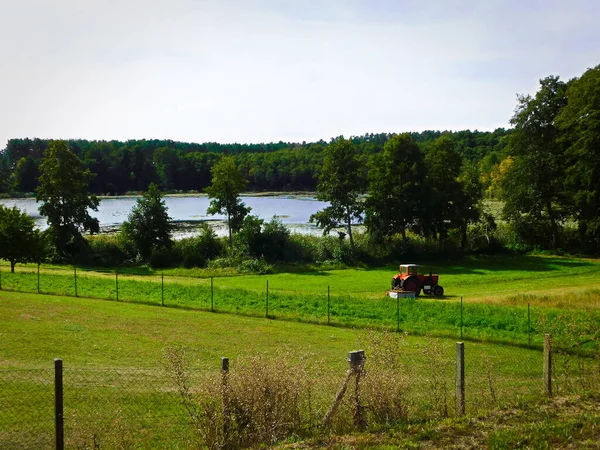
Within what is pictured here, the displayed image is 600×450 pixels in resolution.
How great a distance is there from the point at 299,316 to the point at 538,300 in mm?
13291

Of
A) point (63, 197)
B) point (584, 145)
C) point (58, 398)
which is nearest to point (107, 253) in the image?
point (63, 197)

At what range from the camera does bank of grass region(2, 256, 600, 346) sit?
81.2 ft

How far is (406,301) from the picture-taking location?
3034 centimetres

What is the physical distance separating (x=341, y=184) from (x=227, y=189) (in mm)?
11098

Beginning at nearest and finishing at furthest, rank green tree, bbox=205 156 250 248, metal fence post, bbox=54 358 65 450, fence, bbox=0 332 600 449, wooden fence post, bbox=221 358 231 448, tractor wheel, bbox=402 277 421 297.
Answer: metal fence post, bbox=54 358 65 450 → wooden fence post, bbox=221 358 231 448 → fence, bbox=0 332 600 449 → tractor wheel, bbox=402 277 421 297 → green tree, bbox=205 156 250 248

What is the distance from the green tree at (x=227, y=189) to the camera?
5688cm

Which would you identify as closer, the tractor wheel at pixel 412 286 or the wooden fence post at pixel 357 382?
the wooden fence post at pixel 357 382

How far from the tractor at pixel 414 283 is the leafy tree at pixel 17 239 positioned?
28.5 m

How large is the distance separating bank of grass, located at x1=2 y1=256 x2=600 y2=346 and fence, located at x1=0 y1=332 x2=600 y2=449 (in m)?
10.4

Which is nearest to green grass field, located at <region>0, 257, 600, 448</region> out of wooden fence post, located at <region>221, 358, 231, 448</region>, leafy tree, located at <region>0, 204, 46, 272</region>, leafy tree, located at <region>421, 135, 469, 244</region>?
wooden fence post, located at <region>221, 358, 231, 448</region>

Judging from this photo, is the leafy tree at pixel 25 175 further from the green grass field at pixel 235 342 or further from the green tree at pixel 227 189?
the green grass field at pixel 235 342

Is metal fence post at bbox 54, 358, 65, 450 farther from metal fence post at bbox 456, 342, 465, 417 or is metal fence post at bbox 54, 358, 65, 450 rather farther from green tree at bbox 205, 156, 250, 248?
green tree at bbox 205, 156, 250, 248

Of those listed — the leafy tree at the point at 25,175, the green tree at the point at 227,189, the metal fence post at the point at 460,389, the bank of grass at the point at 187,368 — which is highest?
the leafy tree at the point at 25,175

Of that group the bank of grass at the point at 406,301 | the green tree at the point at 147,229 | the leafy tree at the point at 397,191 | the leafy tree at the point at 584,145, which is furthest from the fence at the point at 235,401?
the green tree at the point at 147,229
